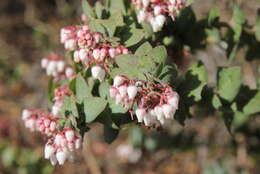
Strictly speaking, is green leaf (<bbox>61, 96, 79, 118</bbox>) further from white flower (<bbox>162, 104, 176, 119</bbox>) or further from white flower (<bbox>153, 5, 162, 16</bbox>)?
white flower (<bbox>153, 5, 162, 16</bbox>)

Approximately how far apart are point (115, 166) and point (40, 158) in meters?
1.08

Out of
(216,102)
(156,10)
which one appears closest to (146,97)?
(156,10)

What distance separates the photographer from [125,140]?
14.3 ft

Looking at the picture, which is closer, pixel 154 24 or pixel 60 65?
pixel 154 24

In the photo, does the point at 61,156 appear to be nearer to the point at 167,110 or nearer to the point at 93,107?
the point at 93,107

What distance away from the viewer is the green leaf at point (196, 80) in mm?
1814

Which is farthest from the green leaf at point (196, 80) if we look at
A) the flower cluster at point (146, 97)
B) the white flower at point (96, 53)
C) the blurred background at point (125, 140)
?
the blurred background at point (125, 140)

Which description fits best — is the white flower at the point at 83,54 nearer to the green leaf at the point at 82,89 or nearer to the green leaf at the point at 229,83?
the green leaf at the point at 82,89

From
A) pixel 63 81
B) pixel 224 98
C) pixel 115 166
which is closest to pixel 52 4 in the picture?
pixel 115 166

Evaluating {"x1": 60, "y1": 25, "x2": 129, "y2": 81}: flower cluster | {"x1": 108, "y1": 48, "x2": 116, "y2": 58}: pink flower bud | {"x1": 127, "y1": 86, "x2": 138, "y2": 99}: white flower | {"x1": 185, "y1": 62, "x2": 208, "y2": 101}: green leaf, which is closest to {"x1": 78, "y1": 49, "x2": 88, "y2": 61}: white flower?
{"x1": 60, "y1": 25, "x2": 129, "y2": 81}: flower cluster

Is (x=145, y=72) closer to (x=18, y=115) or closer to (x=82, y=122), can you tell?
(x=82, y=122)

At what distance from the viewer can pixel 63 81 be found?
2141mm

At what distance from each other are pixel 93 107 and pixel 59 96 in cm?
35

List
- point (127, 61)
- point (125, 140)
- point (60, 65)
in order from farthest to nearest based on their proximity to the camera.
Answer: point (125, 140) < point (60, 65) < point (127, 61)
